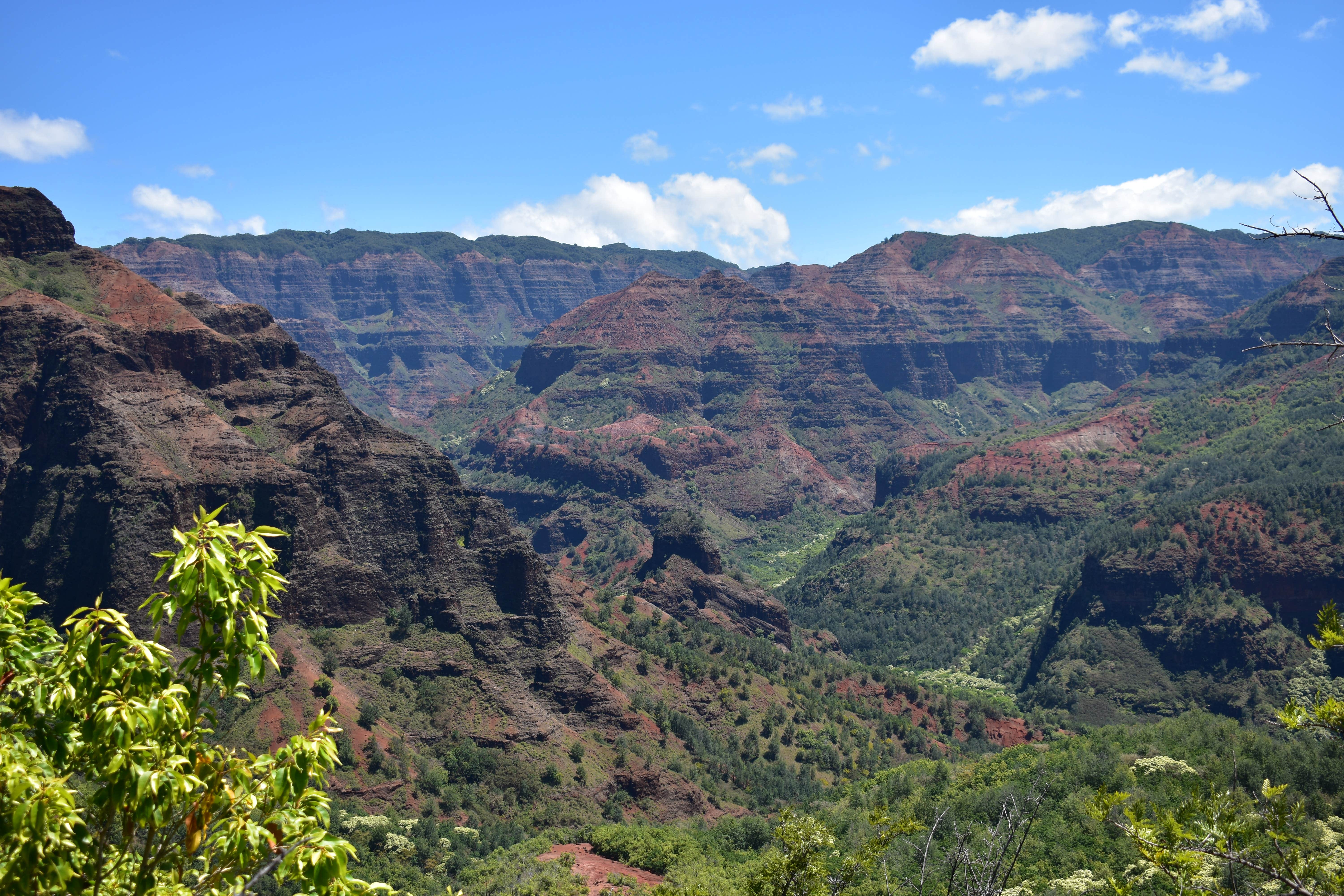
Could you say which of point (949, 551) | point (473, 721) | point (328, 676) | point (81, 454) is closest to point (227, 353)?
point (81, 454)

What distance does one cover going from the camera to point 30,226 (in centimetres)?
9081

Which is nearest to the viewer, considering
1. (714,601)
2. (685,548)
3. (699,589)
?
(714,601)

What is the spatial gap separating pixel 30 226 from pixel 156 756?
337 ft

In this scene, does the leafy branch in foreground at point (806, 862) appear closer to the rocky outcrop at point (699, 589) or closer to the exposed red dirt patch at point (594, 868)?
the exposed red dirt patch at point (594, 868)

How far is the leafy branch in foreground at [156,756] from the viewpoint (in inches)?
436

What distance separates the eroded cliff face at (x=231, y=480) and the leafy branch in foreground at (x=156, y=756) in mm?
62394

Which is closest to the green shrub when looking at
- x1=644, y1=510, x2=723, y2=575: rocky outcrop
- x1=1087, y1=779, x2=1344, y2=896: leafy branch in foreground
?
x1=1087, y1=779, x2=1344, y2=896: leafy branch in foreground

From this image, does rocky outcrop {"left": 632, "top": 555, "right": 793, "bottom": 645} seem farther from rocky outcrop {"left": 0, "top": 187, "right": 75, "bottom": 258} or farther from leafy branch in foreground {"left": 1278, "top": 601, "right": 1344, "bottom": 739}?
leafy branch in foreground {"left": 1278, "top": 601, "right": 1344, "bottom": 739}

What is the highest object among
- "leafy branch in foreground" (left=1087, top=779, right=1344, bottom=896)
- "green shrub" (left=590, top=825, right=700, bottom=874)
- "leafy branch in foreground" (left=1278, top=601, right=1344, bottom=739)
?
"leafy branch in foreground" (left=1278, top=601, right=1344, bottom=739)

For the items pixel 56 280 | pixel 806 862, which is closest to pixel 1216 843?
pixel 806 862

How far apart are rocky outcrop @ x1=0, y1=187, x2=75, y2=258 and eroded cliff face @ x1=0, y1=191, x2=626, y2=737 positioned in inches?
45.7

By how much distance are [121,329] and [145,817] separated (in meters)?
87.4

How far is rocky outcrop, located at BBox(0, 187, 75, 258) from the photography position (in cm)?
8869

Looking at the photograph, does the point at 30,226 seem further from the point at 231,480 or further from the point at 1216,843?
the point at 1216,843
